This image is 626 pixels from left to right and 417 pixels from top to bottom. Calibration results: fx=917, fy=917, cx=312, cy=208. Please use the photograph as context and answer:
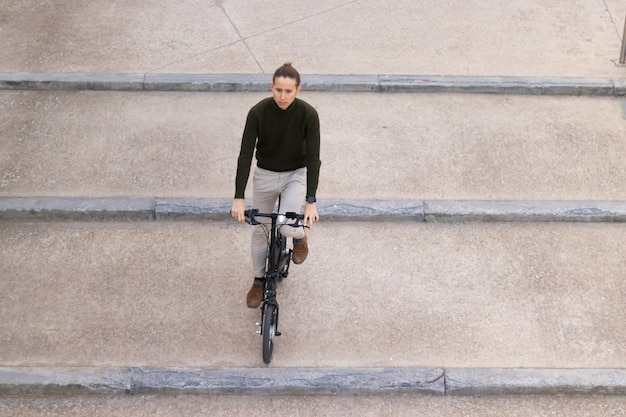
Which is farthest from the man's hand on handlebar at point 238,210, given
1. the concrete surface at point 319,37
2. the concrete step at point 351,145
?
the concrete surface at point 319,37

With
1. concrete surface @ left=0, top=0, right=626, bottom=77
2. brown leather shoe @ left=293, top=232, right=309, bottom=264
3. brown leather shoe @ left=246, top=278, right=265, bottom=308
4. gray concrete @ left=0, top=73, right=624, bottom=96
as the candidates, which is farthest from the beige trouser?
concrete surface @ left=0, top=0, right=626, bottom=77

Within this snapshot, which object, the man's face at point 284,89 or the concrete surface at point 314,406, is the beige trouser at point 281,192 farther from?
the concrete surface at point 314,406

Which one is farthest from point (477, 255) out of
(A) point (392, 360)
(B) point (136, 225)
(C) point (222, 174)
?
(B) point (136, 225)

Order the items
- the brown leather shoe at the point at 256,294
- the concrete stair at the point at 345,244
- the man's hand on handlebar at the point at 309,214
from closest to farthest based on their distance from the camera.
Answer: the man's hand on handlebar at the point at 309,214
the concrete stair at the point at 345,244
the brown leather shoe at the point at 256,294

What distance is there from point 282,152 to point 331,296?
4.88 ft

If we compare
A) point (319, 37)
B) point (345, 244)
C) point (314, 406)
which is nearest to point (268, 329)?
point (314, 406)

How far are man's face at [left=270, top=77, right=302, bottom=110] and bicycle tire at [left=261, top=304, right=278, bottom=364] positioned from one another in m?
1.53

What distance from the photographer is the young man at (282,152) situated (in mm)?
6297

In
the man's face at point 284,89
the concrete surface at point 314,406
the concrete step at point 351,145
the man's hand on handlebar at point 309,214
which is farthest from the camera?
the concrete step at point 351,145

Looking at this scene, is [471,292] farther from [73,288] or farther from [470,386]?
[73,288]

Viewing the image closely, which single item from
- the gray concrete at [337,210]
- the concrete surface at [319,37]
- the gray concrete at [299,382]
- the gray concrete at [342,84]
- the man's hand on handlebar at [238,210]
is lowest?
the gray concrete at [299,382]

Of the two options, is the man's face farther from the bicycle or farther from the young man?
the bicycle

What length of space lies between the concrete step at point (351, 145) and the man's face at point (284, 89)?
2209 millimetres

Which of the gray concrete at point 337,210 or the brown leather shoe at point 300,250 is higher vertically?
the gray concrete at point 337,210
